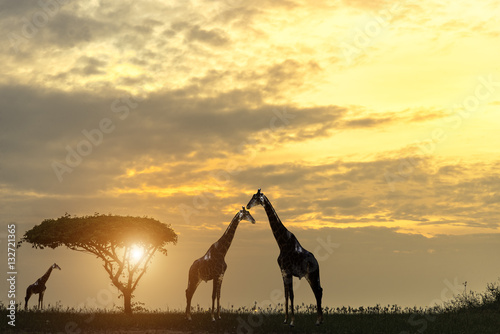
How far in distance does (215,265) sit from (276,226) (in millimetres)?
3965

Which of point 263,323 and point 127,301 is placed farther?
point 127,301

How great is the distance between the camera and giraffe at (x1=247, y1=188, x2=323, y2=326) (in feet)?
74.9

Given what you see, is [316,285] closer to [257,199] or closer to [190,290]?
[257,199]

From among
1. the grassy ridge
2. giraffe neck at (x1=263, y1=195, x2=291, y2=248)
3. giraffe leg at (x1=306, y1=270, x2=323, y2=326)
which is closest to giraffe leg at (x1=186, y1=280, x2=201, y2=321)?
the grassy ridge

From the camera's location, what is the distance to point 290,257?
23000mm

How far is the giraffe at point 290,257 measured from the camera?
74.9 feet

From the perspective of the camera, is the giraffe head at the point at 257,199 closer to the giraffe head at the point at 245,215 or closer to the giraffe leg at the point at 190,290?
the giraffe head at the point at 245,215

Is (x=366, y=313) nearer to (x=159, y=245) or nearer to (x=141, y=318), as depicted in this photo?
(x=141, y=318)

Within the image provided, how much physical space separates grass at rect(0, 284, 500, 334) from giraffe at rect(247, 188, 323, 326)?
5.67ft

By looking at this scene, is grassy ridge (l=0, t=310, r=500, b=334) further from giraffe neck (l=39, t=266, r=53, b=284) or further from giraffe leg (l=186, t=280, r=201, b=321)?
giraffe neck (l=39, t=266, r=53, b=284)

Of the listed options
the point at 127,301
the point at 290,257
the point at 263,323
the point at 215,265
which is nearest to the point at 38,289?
the point at 127,301

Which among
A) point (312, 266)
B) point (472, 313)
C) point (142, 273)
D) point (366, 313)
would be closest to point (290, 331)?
point (312, 266)

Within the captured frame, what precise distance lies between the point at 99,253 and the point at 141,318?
10040mm

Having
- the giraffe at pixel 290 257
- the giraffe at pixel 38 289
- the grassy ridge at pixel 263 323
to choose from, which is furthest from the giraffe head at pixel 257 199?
the giraffe at pixel 38 289
